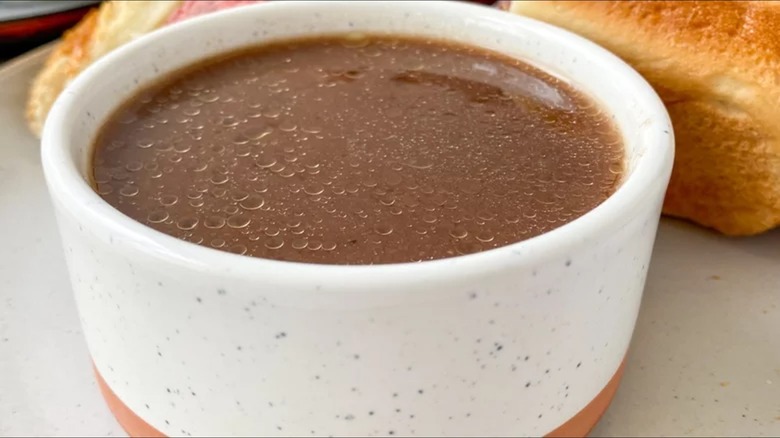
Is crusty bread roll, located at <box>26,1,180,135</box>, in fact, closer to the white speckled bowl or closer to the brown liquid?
the brown liquid

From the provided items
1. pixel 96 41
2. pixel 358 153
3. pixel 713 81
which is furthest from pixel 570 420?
pixel 96 41

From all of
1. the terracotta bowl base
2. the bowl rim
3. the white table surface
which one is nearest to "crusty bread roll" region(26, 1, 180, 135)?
the white table surface

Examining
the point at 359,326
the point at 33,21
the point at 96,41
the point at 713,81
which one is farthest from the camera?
the point at 33,21

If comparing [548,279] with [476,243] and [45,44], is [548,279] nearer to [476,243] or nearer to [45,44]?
[476,243]

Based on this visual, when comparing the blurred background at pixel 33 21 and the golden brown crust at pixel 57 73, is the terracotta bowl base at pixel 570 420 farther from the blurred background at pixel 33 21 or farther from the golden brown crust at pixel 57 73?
the blurred background at pixel 33 21

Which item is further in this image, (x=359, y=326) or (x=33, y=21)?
(x=33, y=21)

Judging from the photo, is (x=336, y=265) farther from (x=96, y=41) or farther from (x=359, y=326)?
(x=96, y=41)

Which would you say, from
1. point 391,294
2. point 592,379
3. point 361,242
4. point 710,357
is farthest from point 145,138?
point 710,357
